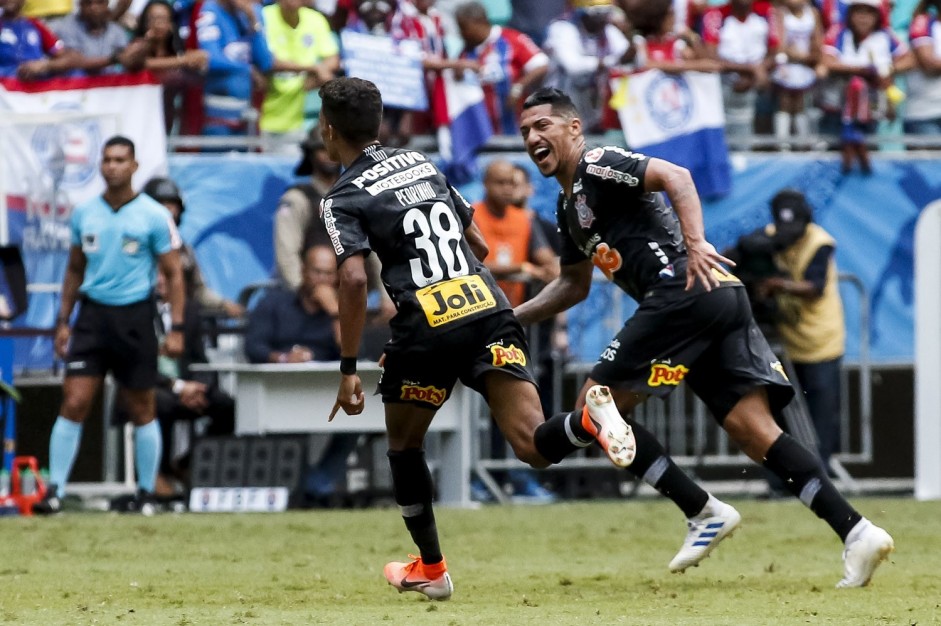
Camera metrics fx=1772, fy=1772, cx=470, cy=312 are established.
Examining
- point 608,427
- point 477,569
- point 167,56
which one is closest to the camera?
point 608,427

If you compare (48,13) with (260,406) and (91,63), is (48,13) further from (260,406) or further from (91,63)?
(260,406)

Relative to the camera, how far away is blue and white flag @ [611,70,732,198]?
15.8 m

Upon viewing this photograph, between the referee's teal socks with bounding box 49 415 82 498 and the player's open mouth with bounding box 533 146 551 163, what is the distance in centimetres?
574

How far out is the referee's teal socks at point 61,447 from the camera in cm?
1278

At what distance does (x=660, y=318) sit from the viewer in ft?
27.3

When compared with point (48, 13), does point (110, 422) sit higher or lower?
lower

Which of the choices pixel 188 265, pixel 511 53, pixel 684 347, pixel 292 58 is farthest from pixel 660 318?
pixel 511 53

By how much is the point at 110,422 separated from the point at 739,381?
698 cm

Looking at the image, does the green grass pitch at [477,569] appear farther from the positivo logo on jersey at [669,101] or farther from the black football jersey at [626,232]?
the positivo logo on jersey at [669,101]

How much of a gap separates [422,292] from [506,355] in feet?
1.43

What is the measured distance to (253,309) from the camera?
46.0 ft

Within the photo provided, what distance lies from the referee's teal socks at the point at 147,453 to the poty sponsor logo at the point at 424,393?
5.79 m

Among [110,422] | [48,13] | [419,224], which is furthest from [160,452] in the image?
[419,224]

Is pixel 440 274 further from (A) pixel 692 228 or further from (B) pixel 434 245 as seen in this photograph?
(A) pixel 692 228
